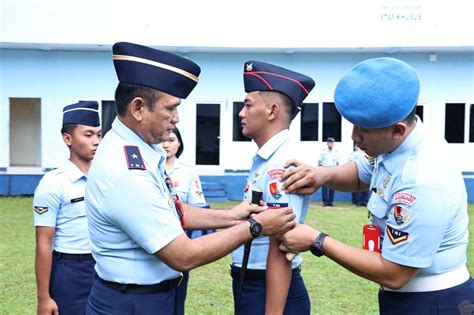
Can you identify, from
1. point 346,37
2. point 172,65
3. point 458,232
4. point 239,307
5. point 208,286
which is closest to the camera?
point 458,232

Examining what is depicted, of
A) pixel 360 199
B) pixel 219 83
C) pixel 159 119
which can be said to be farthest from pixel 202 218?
pixel 219 83

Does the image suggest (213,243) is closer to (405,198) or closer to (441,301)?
(405,198)

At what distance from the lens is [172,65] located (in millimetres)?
2336

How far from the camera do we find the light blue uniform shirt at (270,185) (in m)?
2.63

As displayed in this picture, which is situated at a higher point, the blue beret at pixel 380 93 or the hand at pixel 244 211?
the blue beret at pixel 380 93

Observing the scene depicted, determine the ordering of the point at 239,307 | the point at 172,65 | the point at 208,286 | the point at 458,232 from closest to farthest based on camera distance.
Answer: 1. the point at 458,232
2. the point at 172,65
3. the point at 239,307
4. the point at 208,286

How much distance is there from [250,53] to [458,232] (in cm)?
1345

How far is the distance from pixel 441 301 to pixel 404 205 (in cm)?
46

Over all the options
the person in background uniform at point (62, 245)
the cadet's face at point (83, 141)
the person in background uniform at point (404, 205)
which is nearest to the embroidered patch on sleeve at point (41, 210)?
the person in background uniform at point (62, 245)

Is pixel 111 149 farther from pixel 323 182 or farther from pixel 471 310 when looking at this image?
pixel 471 310

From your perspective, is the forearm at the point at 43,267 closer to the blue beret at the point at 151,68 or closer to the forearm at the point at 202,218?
the forearm at the point at 202,218

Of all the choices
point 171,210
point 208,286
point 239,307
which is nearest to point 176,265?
point 171,210

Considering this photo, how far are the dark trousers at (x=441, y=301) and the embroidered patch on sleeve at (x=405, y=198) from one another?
16.9 inches

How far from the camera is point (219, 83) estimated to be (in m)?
15.3
